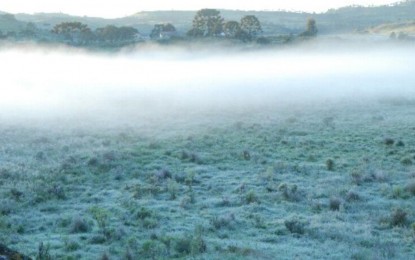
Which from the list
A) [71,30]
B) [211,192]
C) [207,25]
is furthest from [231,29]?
[211,192]

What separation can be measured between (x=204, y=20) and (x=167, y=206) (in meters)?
87.9

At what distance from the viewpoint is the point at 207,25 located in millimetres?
99875

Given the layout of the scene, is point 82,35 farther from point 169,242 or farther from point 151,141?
point 169,242

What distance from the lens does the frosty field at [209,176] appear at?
12953mm

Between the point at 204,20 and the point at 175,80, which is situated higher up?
the point at 204,20

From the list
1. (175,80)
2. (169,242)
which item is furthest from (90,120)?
(175,80)

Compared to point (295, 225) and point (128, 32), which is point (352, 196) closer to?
point (295, 225)

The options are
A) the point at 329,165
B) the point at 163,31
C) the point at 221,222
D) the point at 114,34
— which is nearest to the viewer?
the point at 221,222

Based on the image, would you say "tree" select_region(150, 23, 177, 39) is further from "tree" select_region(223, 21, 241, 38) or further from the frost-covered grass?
the frost-covered grass

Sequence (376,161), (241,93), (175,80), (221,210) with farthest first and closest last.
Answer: (175,80) → (241,93) → (376,161) → (221,210)

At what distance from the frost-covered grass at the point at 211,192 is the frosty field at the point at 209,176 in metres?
0.05

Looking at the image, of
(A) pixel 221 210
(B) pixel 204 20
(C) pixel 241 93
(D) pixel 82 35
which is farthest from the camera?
(B) pixel 204 20

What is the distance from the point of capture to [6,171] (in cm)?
1956

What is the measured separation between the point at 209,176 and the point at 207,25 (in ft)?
270
